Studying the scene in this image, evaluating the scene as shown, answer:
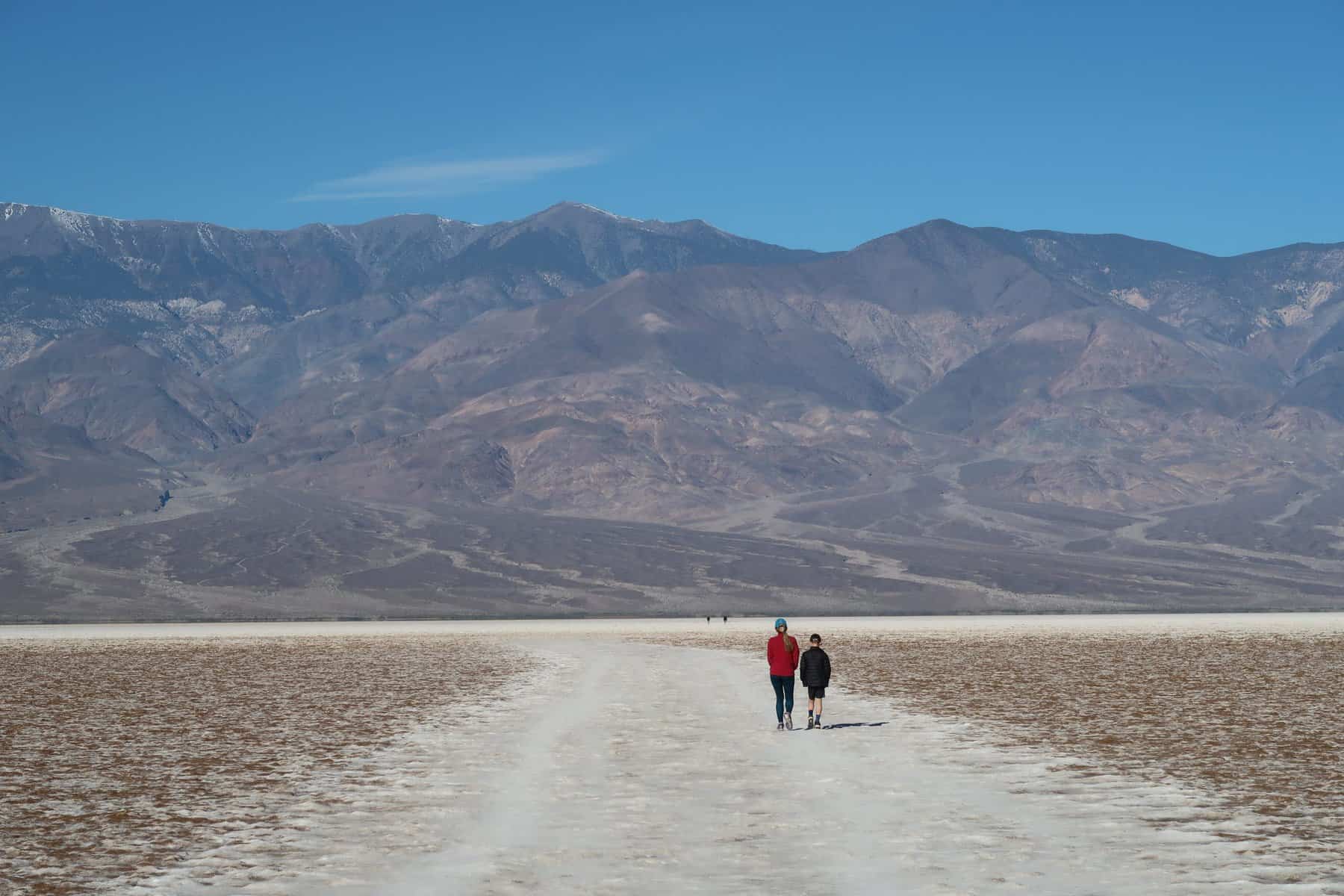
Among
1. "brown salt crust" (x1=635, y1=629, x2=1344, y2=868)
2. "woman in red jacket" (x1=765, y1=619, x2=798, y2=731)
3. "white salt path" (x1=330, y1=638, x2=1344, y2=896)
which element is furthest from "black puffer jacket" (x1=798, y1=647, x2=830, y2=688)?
"brown salt crust" (x1=635, y1=629, x2=1344, y2=868)

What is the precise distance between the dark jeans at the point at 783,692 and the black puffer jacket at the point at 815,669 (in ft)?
0.96

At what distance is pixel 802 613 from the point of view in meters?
128

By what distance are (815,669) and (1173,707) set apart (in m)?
8.89

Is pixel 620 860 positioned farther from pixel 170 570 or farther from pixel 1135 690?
pixel 170 570

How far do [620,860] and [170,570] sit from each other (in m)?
154

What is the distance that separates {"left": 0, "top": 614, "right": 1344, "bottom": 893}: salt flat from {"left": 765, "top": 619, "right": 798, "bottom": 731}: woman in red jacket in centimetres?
55

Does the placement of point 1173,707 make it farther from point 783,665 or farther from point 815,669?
point 783,665

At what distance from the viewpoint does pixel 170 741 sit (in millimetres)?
25875

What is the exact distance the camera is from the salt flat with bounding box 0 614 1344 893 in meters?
13.4

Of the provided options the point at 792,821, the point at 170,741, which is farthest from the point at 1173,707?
the point at 170,741

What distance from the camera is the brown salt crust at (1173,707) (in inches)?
706

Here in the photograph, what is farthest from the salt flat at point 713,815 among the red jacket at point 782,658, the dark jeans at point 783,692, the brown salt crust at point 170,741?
the red jacket at point 782,658

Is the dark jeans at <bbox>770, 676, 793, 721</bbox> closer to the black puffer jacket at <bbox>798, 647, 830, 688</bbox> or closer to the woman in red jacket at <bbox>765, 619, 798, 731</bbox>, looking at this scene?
the woman in red jacket at <bbox>765, 619, 798, 731</bbox>

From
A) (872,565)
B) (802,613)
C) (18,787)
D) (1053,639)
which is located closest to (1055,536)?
(872,565)
